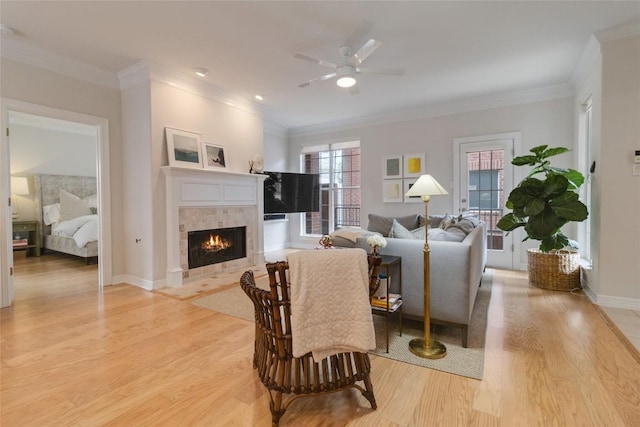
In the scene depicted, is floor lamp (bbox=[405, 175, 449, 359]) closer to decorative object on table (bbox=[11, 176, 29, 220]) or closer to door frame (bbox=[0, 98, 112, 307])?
door frame (bbox=[0, 98, 112, 307])

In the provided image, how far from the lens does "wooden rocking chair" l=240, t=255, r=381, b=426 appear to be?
56.4 inches

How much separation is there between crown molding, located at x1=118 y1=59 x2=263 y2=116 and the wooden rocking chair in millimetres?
3232

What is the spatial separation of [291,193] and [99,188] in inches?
121

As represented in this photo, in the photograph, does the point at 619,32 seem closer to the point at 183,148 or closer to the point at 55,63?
the point at 183,148

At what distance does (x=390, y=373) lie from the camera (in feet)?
6.25

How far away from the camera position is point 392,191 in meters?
5.58

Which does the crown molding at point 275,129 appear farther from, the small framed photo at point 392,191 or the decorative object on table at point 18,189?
the decorative object on table at point 18,189

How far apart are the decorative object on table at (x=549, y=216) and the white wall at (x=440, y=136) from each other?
1.03 metres

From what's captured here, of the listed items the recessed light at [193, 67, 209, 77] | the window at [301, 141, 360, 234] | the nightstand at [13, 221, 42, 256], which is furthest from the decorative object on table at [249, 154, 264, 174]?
the nightstand at [13, 221, 42, 256]

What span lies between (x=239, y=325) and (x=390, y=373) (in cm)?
139

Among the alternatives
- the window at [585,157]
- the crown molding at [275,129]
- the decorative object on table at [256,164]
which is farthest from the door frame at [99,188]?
the window at [585,157]

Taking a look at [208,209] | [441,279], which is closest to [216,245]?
[208,209]

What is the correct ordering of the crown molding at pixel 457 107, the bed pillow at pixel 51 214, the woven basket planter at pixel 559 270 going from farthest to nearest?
the bed pillow at pixel 51 214, the crown molding at pixel 457 107, the woven basket planter at pixel 559 270

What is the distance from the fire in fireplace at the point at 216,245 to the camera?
13.7ft
